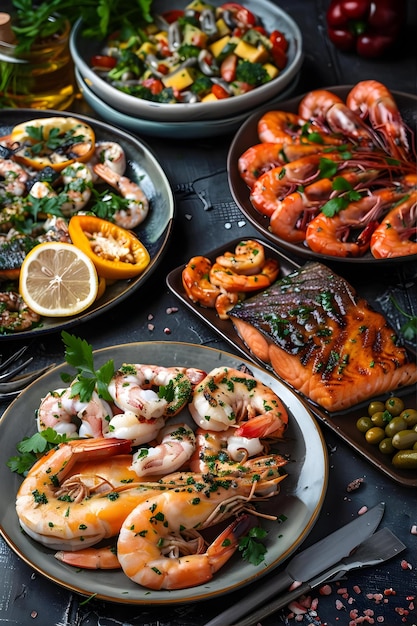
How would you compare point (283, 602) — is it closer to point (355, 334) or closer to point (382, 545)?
point (382, 545)

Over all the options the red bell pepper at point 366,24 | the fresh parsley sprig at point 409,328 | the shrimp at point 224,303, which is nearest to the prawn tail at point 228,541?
the shrimp at point 224,303

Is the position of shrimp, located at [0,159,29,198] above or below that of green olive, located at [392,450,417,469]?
above

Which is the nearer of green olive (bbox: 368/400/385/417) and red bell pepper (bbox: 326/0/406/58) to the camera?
green olive (bbox: 368/400/385/417)

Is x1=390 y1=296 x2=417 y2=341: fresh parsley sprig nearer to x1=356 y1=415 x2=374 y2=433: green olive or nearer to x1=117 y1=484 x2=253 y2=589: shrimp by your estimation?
x1=356 y1=415 x2=374 y2=433: green olive

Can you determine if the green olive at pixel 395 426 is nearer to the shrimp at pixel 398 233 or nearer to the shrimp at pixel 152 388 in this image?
the shrimp at pixel 152 388

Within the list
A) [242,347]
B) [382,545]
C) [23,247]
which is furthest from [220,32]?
[382,545]

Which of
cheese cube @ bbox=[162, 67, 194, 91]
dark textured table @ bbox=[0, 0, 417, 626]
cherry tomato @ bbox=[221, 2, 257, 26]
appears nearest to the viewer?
dark textured table @ bbox=[0, 0, 417, 626]

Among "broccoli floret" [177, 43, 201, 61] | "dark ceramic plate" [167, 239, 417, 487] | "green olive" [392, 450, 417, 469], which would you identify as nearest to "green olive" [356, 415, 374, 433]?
"dark ceramic plate" [167, 239, 417, 487]
